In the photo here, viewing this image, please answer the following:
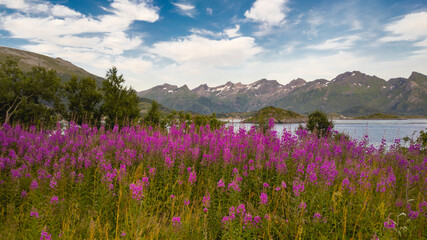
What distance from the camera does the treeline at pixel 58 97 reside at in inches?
1158

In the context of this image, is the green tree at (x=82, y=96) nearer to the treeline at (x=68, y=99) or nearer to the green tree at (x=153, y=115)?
the treeline at (x=68, y=99)

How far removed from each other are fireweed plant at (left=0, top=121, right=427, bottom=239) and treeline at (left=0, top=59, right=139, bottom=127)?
2218 cm

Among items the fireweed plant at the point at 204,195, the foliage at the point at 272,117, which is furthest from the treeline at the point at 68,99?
the fireweed plant at the point at 204,195

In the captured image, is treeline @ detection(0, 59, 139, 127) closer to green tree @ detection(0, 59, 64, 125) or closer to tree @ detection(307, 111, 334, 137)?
green tree @ detection(0, 59, 64, 125)

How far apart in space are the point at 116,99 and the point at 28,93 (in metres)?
16.3

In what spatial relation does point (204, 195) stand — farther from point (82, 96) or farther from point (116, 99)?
point (82, 96)

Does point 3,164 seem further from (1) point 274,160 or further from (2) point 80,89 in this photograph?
(2) point 80,89

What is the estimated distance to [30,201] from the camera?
5066mm

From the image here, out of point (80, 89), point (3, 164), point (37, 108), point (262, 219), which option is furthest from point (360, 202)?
point (37, 108)

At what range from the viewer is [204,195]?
18.5ft

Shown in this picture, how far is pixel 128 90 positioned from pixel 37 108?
15092mm

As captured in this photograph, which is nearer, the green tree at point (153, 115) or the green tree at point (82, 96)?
the green tree at point (153, 115)

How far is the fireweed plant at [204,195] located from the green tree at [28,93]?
30664 millimetres

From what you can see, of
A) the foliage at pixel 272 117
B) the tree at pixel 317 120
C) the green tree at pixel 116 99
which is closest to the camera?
the foliage at pixel 272 117
